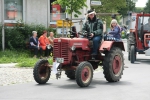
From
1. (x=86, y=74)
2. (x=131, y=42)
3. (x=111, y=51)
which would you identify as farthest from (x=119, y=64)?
(x=131, y=42)

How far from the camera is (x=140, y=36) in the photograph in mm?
22203

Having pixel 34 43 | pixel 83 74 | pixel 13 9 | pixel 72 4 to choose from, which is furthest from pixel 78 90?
pixel 13 9

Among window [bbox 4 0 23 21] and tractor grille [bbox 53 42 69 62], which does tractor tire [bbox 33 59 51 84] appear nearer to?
tractor grille [bbox 53 42 69 62]

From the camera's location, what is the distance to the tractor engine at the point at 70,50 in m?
12.2

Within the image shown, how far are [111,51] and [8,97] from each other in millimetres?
3866

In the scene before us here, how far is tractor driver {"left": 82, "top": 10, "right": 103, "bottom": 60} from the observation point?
1266 centimetres

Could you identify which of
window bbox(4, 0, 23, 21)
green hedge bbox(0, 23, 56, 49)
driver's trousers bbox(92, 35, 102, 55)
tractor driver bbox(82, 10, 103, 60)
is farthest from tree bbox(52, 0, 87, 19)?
driver's trousers bbox(92, 35, 102, 55)

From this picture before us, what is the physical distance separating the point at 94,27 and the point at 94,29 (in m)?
0.06

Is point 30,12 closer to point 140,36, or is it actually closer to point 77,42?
point 140,36

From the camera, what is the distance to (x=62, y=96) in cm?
1034

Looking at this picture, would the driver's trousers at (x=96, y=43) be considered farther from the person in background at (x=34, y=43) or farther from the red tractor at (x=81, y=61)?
the person in background at (x=34, y=43)

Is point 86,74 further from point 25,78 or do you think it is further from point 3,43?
point 3,43

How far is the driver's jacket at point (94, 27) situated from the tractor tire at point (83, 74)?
1.27 m

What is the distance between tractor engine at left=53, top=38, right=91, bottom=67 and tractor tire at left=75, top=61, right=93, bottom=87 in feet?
2.08
